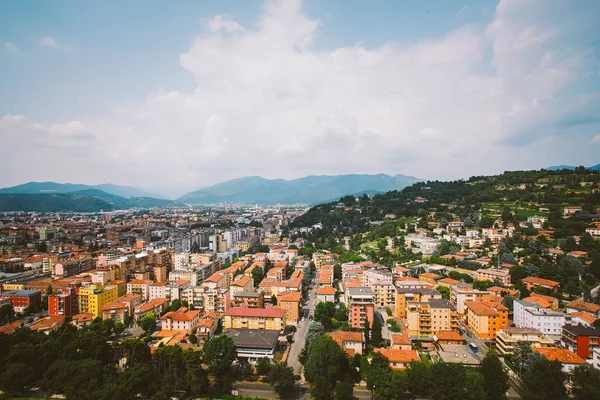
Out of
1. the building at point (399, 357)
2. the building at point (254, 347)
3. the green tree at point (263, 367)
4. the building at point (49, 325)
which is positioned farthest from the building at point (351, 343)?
the building at point (49, 325)

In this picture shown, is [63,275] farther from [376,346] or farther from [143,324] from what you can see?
[376,346]

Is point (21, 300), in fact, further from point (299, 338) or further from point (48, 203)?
point (48, 203)

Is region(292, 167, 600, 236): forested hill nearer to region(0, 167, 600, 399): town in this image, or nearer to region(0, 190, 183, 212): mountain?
region(0, 167, 600, 399): town

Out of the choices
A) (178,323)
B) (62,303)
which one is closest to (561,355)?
(178,323)

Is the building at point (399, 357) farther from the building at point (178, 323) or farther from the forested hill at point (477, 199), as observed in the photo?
the forested hill at point (477, 199)

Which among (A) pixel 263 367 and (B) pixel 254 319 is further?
(B) pixel 254 319

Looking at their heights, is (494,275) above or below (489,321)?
above

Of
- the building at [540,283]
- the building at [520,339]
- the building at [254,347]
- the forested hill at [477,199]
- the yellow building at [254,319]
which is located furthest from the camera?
the forested hill at [477,199]
